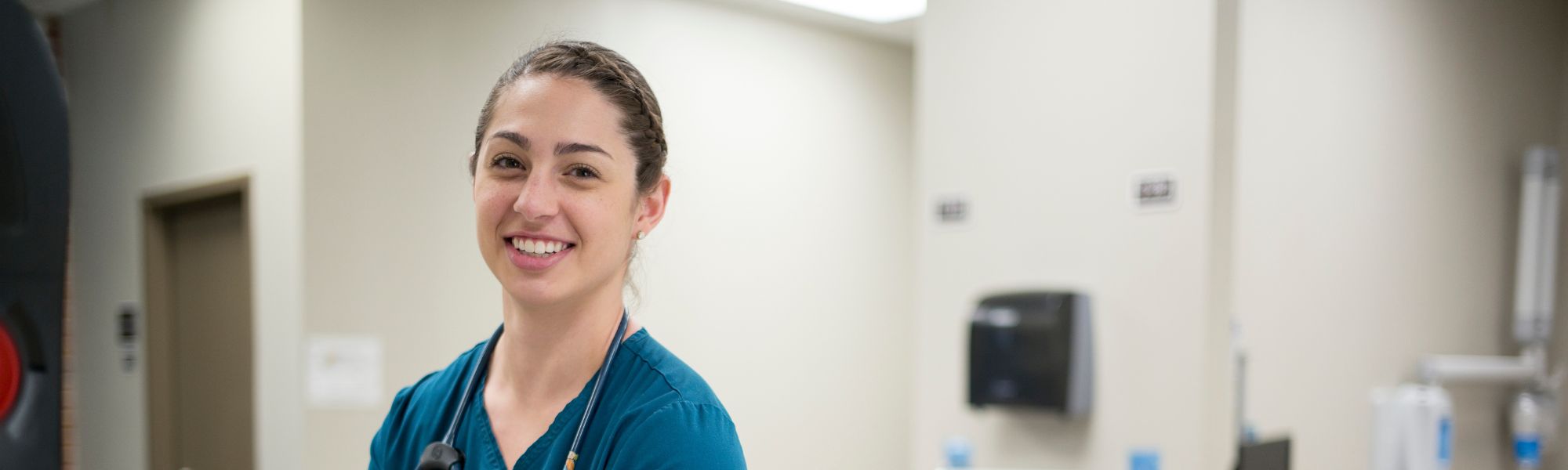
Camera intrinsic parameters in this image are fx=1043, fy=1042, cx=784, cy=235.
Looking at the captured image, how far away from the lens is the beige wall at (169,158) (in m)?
1.71

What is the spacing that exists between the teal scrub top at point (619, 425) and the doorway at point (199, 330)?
1447 millimetres

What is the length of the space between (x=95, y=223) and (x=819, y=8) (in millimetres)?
2178

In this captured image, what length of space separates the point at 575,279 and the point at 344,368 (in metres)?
0.82

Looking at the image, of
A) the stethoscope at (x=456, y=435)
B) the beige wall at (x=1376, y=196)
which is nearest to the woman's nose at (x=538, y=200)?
the stethoscope at (x=456, y=435)

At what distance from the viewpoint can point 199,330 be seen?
2426 mm

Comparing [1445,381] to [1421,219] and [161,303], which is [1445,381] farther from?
[161,303]

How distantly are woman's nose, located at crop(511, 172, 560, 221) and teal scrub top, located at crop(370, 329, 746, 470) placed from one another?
0.41ft

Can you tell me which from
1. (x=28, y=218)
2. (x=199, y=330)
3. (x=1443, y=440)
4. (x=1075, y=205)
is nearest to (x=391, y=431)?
(x=28, y=218)

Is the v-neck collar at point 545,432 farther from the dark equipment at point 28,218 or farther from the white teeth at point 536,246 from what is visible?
the dark equipment at point 28,218

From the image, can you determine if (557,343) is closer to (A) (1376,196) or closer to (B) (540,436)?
(B) (540,436)

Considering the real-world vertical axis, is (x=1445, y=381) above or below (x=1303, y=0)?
below

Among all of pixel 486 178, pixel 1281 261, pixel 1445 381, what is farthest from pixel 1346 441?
pixel 486 178

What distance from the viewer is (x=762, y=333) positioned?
4.39ft

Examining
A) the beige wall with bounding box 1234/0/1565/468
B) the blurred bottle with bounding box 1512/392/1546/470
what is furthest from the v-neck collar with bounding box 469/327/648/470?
the blurred bottle with bounding box 1512/392/1546/470
